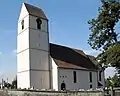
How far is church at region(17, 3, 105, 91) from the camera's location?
44688 millimetres

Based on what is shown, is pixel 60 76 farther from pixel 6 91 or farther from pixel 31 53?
pixel 6 91

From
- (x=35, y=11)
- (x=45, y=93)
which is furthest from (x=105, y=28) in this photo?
(x=35, y=11)

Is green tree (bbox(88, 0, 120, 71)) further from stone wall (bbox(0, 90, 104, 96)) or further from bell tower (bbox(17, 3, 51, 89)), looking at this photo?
bell tower (bbox(17, 3, 51, 89))

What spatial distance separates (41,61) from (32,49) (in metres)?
2.86

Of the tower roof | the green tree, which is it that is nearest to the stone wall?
the green tree

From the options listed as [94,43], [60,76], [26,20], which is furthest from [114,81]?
[26,20]

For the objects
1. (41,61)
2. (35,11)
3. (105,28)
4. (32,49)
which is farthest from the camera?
(35,11)

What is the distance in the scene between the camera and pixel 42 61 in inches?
1815

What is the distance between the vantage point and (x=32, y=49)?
45094mm

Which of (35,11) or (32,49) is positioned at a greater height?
(35,11)

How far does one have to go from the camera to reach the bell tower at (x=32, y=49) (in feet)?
146

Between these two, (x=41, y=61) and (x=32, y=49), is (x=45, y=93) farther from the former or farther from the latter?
(x=32, y=49)

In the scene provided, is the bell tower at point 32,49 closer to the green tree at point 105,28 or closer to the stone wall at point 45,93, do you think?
the stone wall at point 45,93

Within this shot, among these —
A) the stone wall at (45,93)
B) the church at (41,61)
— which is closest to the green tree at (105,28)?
the stone wall at (45,93)
